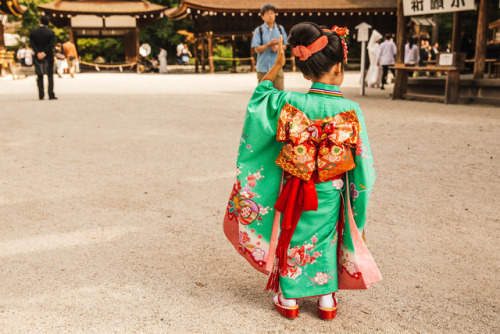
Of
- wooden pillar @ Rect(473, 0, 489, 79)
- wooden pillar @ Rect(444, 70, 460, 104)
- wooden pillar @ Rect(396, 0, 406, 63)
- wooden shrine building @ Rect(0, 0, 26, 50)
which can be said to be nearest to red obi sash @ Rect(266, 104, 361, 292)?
wooden pillar @ Rect(444, 70, 460, 104)

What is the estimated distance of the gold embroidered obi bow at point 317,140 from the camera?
1.87 meters

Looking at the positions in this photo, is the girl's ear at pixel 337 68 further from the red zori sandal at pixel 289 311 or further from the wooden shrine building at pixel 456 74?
the wooden shrine building at pixel 456 74

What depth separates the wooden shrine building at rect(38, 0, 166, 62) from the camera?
23.9 metres

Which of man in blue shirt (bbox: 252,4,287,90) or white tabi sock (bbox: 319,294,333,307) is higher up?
man in blue shirt (bbox: 252,4,287,90)

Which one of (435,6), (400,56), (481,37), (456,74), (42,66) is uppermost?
(435,6)

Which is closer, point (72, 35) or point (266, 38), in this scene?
point (266, 38)

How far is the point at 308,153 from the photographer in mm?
1892

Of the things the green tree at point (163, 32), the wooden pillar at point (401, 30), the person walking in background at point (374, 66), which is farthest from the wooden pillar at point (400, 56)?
the green tree at point (163, 32)

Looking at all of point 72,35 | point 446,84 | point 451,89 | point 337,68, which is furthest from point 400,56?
point 72,35

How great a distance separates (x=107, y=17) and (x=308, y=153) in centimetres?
2551

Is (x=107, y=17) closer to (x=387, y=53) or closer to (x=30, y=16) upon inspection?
(x=30, y=16)

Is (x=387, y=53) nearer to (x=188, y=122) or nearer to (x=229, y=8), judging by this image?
(x=188, y=122)

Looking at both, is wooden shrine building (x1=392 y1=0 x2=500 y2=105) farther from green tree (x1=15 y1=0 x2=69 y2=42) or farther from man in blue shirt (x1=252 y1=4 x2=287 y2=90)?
green tree (x1=15 y1=0 x2=69 y2=42)

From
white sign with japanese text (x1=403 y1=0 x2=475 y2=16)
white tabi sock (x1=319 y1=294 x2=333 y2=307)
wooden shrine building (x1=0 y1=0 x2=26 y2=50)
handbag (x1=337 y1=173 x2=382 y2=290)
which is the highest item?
wooden shrine building (x1=0 y1=0 x2=26 y2=50)
